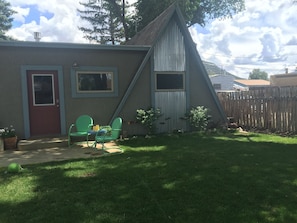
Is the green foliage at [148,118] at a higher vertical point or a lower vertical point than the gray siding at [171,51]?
lower

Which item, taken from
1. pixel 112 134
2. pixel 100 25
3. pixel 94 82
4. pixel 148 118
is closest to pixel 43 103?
pixel 94 82

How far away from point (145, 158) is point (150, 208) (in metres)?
2.66

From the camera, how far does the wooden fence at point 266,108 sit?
9.22 meters

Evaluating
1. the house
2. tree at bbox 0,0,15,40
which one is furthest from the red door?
tree at bbox 0,0,15,40

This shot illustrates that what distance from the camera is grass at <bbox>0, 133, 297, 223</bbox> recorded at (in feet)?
10.9

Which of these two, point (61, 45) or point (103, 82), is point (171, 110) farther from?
point (61, 45)

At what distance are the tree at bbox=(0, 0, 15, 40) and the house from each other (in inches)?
928

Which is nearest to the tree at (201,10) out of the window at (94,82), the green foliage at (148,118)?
the window at (94,82)

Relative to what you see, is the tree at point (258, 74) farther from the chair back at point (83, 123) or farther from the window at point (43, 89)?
the window at point (43, 89)

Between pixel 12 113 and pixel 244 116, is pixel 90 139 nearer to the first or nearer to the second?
pixel 12 113

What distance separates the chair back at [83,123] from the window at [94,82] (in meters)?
1.00

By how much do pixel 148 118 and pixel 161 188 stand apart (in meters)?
5.25

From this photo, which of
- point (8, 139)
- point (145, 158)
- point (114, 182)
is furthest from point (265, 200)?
point (8, 139)

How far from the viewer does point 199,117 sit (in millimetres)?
9961
